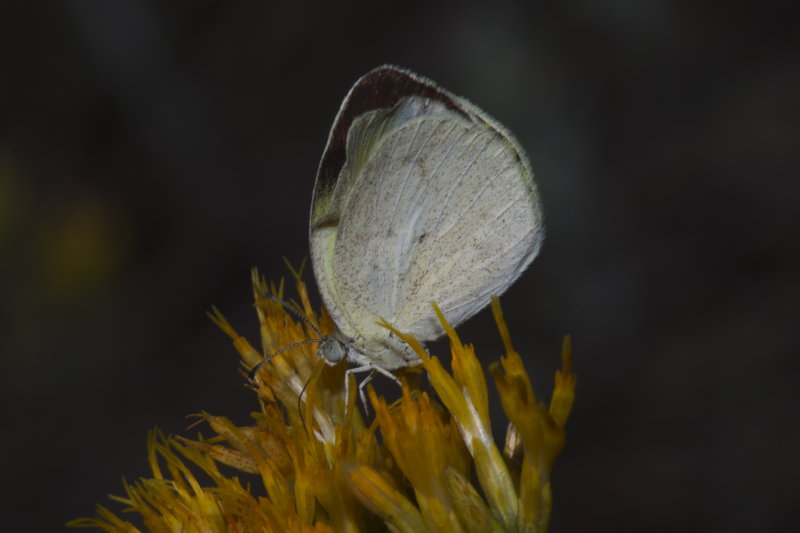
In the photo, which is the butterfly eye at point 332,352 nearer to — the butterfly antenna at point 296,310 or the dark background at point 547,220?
the butterfly antenna at point 296,310

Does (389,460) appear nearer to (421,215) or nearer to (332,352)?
(332,352)

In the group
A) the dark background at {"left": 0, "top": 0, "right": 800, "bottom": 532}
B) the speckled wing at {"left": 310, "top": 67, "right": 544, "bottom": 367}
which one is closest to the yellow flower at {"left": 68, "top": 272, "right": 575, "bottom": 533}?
the speckled wing at {"left": 310, "top": 67, "right": 544, "bottom": 367}

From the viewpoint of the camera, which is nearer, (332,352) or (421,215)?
(332,352)

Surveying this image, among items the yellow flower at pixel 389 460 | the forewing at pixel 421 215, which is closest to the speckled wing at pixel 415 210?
the forewing at pixel 421 215

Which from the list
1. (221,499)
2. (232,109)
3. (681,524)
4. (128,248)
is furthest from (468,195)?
(232,109)

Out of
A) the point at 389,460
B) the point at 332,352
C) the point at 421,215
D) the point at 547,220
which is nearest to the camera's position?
the point at 389,460

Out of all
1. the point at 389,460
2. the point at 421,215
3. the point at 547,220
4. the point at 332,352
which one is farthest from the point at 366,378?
the point at 547,220
